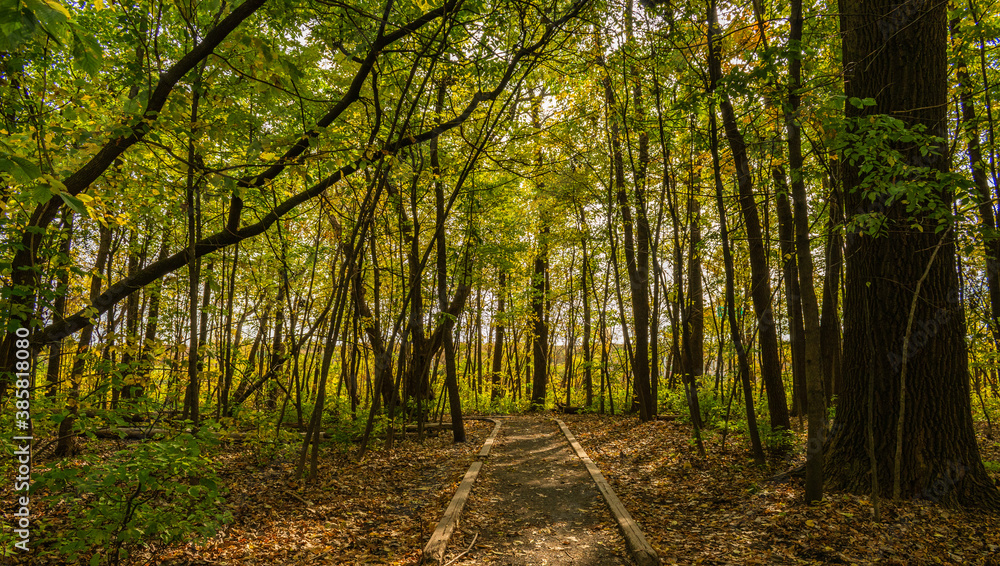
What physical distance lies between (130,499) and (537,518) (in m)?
3.90

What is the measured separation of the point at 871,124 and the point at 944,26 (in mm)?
2420

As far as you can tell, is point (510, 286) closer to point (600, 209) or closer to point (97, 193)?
point (600, 209)

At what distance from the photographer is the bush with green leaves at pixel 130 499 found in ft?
9.96

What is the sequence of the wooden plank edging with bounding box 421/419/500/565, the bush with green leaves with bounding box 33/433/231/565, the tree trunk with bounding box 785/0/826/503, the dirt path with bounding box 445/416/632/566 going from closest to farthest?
the bush with green leaves with bounding box 33/433/231/565 → the wooden plank edging with bounding box 421/419/500/565 → the dirt path with bounding box 445/416/632/566 → the tree trunk with bounding box 785/0/826/503

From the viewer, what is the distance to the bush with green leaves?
304 centimetres

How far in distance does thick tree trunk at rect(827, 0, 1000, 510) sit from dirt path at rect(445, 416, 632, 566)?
8.93 ft

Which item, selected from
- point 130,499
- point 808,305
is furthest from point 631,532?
point 130,499

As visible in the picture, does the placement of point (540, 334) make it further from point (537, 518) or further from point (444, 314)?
point (537, 518)

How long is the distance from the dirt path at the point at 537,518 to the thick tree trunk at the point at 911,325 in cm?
272

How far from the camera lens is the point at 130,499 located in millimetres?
3256

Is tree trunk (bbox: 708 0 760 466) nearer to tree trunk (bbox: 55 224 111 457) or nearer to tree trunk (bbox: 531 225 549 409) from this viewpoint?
tree trunk (bbox: 55 224 111 457)

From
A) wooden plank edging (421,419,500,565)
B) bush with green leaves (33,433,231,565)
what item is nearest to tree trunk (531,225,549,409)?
wooden plank edging (421,419,500,565)

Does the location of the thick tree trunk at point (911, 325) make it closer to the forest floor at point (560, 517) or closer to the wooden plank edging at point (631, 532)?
the forest floor at point (560, 517)

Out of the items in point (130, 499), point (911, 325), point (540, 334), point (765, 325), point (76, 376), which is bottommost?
point (130, 499)
